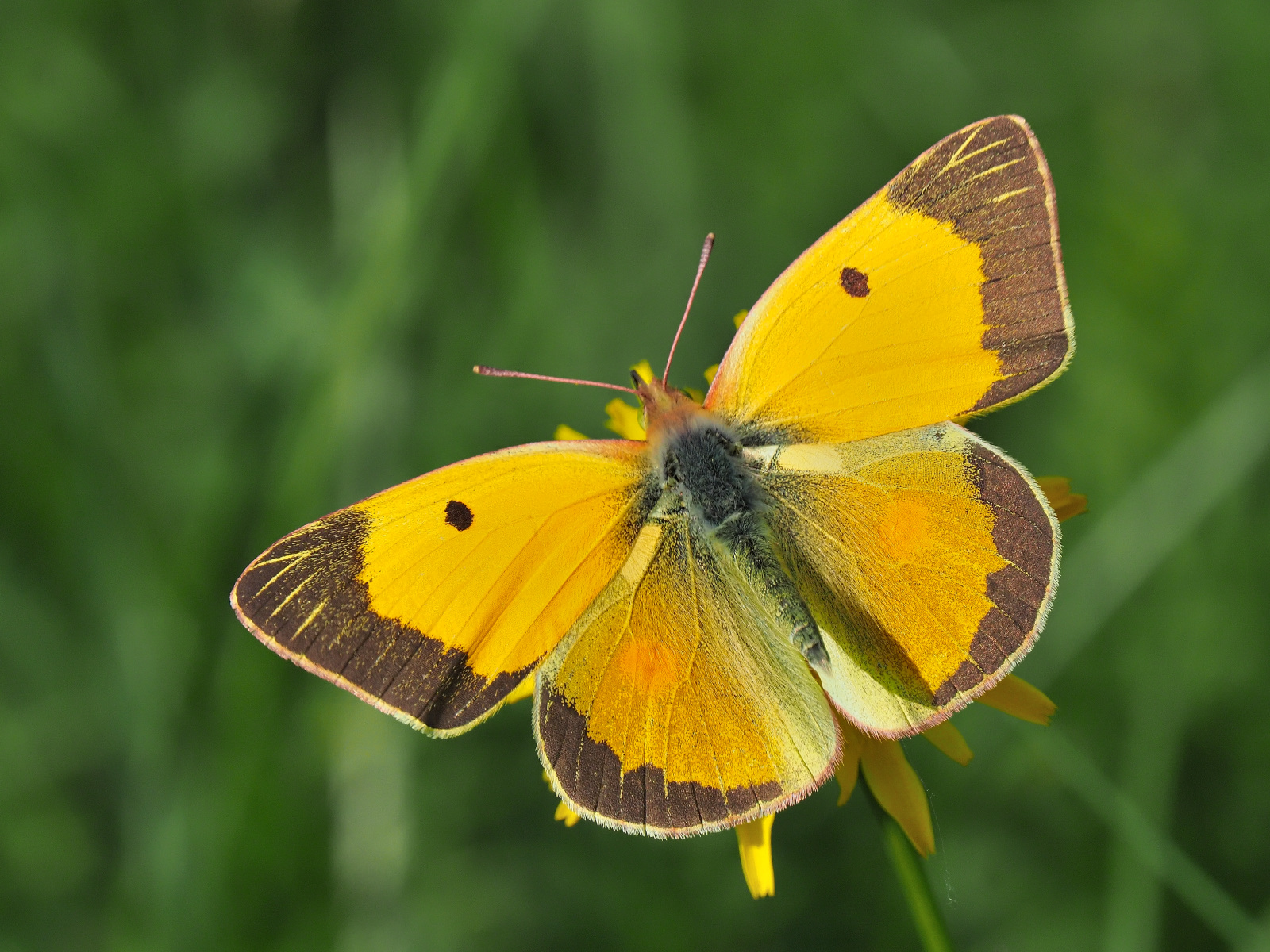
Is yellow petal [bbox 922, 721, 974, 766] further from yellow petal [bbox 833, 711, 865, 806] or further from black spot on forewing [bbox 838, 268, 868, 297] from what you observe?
black spot on forewing [bbox 838, 268, 868, 297]

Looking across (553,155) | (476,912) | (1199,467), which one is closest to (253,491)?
(476,912)

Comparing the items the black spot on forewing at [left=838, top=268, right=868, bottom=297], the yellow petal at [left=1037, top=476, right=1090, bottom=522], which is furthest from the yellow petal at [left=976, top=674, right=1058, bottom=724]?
the black spot on forewing at [left=838, top=268, right=868, bottom=297]

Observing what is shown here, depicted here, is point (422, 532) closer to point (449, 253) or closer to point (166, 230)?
point (449, 253)

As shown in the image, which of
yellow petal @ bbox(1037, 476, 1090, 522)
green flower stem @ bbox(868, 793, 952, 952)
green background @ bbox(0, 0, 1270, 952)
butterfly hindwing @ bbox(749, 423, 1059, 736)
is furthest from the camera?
green background @ bbox(0, 0, 1270, 952)

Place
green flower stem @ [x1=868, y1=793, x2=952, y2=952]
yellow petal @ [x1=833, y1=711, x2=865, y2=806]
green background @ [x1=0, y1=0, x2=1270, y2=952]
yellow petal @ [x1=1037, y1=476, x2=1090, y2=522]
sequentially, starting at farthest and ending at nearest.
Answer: green background @ [x1=0, y1=0, x2=1270, y2=952] → yellow petal @ [x1=1037, y1=476, x2=1090, y2=522] → yellow petal @ [x1=833, y1=711, x2=865, y2=806] → green flower stem @ [x1=868, y1=793, x2=952, y2=952]

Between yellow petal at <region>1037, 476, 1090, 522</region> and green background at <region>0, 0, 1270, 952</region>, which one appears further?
green background at <region>0, 0, 1270, 952</region>

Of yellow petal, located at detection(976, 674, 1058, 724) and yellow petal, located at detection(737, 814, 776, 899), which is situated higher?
yellow petal, located at detection(976, 674, 1058, 724)

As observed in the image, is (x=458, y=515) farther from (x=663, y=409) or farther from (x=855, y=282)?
(x=855, y=282)
